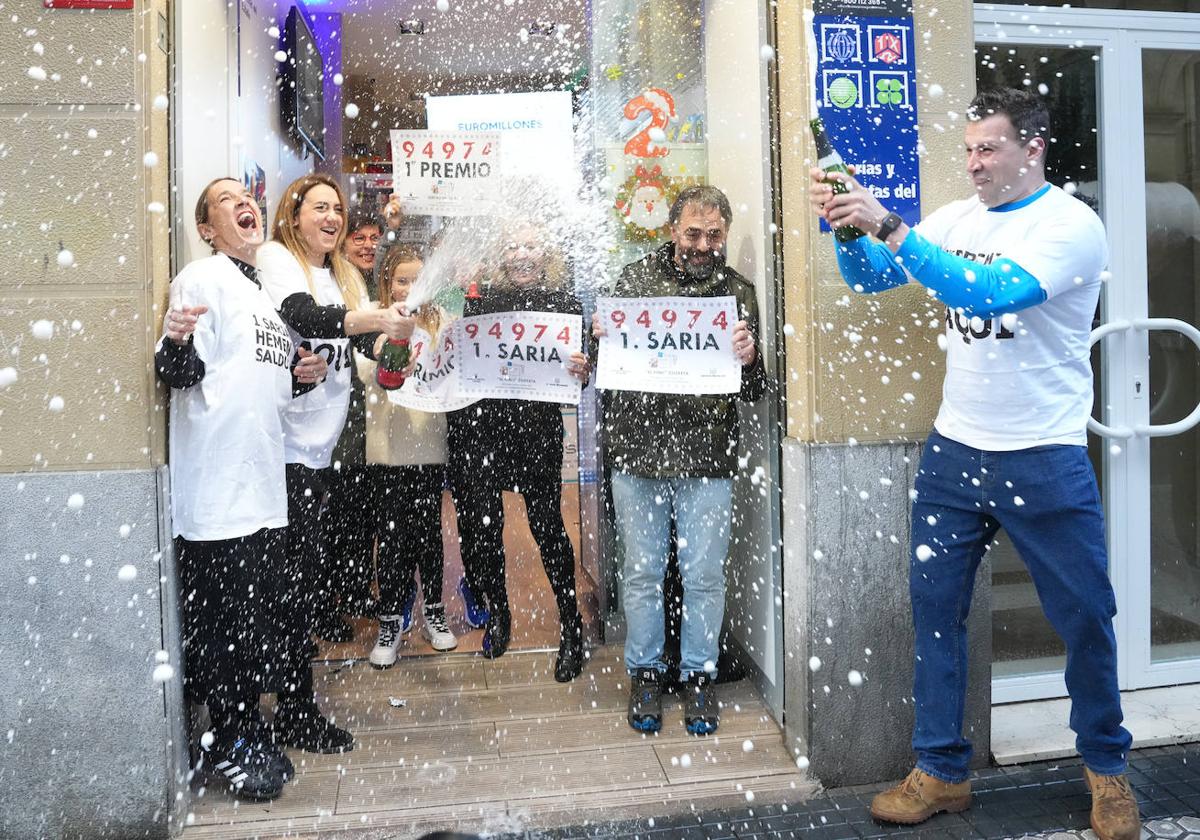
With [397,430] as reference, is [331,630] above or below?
below

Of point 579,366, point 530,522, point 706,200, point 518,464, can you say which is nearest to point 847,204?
point 706,200

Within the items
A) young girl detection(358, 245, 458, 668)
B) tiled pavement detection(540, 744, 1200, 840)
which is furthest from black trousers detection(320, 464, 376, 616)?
tiled pavement detection(540, 744, 1200, 840)

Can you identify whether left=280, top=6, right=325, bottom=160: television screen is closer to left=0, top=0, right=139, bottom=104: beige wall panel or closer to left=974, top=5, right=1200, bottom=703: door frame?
left=0, top=0, right=139, bottom=104: beige wall panel

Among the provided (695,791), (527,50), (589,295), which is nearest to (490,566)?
(589,295)

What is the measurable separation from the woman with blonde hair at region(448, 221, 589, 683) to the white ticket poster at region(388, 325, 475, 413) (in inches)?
4.6

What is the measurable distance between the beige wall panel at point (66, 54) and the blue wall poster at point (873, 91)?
236 cm

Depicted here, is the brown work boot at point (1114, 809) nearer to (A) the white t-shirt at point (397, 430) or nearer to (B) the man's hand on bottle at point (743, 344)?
(B) the man's hand on bottle at point (743, 344)

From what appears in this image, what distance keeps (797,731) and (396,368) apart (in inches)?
90.1

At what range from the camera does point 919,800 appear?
3.38 metres

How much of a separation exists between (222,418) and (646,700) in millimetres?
2029

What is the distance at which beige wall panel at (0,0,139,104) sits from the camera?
328 centimetres

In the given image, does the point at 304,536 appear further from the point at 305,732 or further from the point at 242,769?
the point at 242,769

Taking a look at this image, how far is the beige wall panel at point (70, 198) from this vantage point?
3.29 m

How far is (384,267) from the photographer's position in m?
4.89
